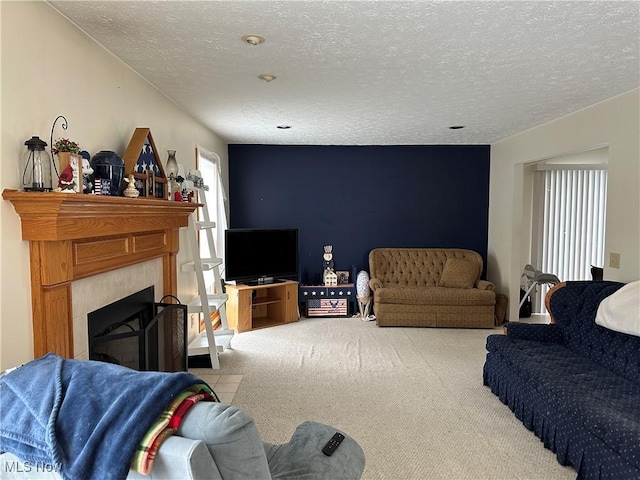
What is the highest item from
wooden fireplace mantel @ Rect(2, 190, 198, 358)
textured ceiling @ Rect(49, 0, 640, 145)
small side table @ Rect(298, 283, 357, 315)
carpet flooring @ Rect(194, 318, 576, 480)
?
textured ceiling @ Rect(49, 0, 640, 145)

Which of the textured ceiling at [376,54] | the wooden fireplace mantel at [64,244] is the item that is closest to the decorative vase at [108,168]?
the wooden fireplace mantel at [64,244]

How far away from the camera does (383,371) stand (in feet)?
13.9

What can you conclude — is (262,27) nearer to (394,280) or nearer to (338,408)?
(338,408)

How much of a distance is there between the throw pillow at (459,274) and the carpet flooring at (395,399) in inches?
27.5

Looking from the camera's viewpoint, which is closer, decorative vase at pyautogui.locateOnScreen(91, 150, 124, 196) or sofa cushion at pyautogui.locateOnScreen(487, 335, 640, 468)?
sofa cushion at pyautogui.locateOnScreen(487, 335, 640, 468)

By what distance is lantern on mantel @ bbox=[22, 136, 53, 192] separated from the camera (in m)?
1.94

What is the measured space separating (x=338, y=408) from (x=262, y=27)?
2.64 metres

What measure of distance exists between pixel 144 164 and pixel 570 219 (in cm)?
560

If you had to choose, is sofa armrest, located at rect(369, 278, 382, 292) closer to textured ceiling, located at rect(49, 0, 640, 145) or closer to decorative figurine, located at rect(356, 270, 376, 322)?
decorative figurine, located at rect(356, 270, 376, 322)

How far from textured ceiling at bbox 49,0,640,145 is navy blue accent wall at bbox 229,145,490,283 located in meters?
2.07

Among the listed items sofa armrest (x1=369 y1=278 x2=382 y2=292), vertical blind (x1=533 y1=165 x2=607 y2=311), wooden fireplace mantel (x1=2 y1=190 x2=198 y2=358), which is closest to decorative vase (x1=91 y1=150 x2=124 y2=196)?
wooden fireplace mantel (x1=2 y1=190 x2=198 y2=358)

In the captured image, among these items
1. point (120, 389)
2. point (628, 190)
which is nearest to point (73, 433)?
point (120, 389)

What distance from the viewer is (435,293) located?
5816 millimetres

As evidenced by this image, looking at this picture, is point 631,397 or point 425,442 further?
point 425,442
